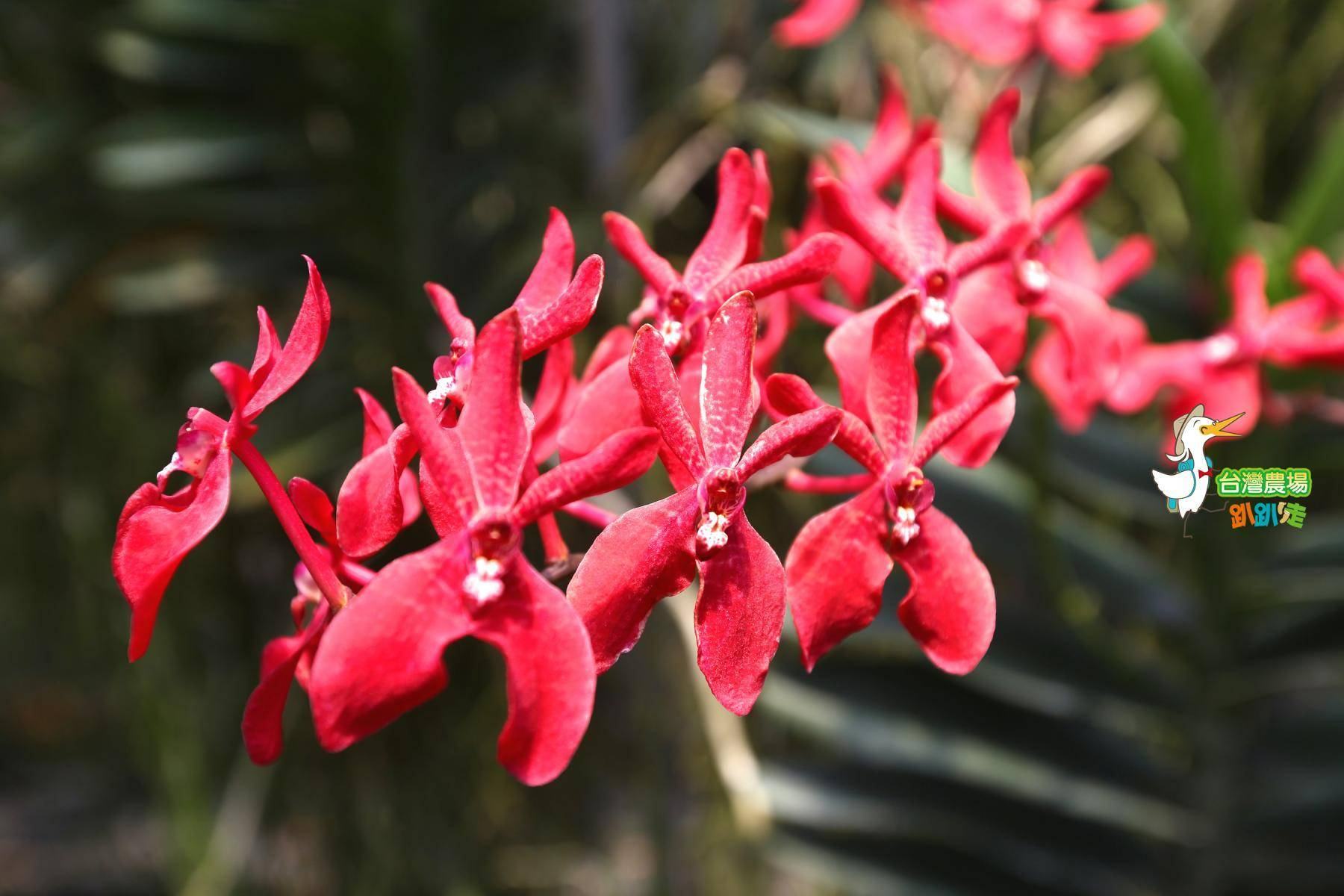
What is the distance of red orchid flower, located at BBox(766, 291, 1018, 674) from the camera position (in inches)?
8.6

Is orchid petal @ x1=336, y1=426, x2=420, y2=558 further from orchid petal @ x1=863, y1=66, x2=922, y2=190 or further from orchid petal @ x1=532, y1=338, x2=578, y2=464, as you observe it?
orchid petal @ x1=863, y1=66, x2=922, y2=190

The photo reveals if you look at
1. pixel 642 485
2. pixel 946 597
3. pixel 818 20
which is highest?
pixel 818 20

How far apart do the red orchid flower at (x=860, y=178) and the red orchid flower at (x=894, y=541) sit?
60mm

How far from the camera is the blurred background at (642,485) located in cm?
54

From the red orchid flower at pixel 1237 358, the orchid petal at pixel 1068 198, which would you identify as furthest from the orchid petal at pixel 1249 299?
the orchid petal at pixel 1068 198

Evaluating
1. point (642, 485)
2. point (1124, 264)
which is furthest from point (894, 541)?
point (642, 485)

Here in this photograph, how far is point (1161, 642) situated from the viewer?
0.62 metres

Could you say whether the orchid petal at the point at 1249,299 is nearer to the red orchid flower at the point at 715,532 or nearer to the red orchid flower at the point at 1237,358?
the red orchid flower at the point at 1237,358

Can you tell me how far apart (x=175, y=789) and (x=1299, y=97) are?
947mm

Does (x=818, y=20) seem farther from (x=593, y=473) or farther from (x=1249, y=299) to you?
(x=593, y=473)

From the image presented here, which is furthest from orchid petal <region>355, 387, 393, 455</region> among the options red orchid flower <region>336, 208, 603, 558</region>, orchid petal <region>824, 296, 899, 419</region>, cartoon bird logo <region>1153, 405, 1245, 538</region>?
cartoon bird logo <region>1153, 405, 1245, 538</region>

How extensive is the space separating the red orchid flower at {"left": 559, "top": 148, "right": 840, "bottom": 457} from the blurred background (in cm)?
19

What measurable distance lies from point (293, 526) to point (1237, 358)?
1.10ft

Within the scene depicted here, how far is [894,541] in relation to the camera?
224 mm
